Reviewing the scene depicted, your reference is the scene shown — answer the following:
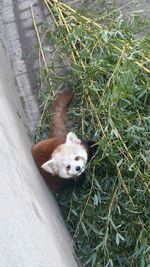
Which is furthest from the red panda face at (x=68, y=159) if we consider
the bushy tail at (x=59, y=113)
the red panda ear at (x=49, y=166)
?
the bushy tail at (x=59, y=113)

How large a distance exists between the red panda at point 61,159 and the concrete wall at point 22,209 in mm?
63

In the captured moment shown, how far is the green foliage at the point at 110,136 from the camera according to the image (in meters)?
2.76

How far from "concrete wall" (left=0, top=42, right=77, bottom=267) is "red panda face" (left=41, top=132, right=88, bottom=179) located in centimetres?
10

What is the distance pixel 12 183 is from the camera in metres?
2.18

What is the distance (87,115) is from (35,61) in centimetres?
62

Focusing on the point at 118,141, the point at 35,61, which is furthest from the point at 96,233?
the point at 35,61

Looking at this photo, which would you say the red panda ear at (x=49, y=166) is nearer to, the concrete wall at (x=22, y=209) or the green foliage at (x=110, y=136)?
the concrete wall at (x=22, y=209)

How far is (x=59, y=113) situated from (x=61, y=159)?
0.28 meters

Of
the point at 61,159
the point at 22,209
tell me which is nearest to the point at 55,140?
the point at 61,159

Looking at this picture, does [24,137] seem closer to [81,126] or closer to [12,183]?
[81,126]

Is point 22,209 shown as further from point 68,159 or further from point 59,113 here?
point 59,113

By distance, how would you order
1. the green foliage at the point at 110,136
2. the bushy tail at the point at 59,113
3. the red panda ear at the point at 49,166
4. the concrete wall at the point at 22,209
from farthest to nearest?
1. the bushy tail at the point at 59,113
2. the red panda ear at the point at 49,166
3. the green foliage at the point at 110,136
4. the concrete wall at the point at 22,209

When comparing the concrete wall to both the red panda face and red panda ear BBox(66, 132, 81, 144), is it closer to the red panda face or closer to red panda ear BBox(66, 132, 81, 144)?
the red panda face

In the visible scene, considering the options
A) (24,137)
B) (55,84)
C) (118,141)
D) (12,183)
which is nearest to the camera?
(12,183)
